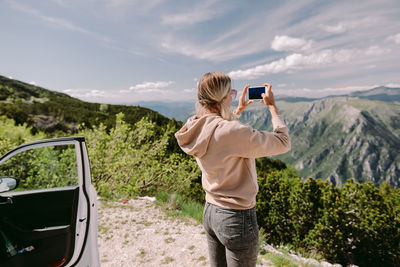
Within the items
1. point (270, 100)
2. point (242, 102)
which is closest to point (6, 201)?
point (242, 102)

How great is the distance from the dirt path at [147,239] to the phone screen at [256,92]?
2784 mm

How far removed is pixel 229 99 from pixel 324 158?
638 ft

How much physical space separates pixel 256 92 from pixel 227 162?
2.37 feet

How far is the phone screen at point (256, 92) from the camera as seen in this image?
1.83 m

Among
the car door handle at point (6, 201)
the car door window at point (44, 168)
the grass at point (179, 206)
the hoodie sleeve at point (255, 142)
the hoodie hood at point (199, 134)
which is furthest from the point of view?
the car door window at point (44, 168)

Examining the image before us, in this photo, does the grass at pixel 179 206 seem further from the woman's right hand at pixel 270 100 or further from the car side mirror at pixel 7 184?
the woman's right hand at pixel 270 100

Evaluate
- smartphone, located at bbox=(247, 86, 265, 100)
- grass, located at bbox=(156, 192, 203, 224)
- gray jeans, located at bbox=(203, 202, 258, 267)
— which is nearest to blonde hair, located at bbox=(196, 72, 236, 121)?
smartphone, located at bbox=(247, 86, 265, 100)

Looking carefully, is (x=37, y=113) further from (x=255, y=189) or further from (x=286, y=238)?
(x=255, y=189)

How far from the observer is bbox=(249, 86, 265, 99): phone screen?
1.83 meters

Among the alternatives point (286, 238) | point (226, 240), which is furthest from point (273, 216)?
point (226, 240)

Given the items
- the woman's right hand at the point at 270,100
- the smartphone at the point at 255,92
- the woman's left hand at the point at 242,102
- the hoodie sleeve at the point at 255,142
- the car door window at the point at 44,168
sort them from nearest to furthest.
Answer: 1. the hoodie sleeve at the point at 255,142
2. the woman's right hand at the point at 270,100
3. the smartphone at the point at 255,92
4. the woman's left hand at the point at 242,102
5. the car door window at the point at 44,168

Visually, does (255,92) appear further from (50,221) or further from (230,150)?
(50,221)

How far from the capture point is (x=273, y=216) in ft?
17.0

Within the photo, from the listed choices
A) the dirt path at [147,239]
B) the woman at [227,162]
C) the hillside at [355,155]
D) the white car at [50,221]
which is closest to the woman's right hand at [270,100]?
the woman at [227,162]
